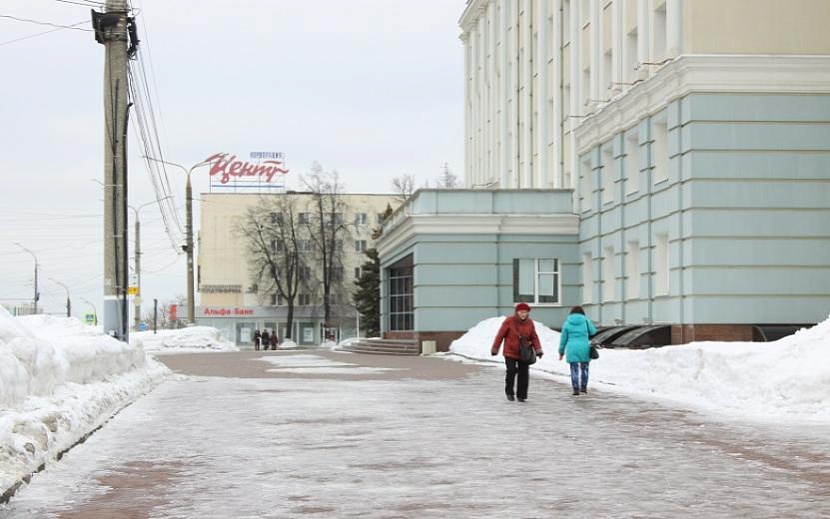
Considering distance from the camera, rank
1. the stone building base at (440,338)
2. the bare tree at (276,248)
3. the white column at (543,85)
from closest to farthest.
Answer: the stone building base at (440,338), the white column at (543,85), the bare tree at (276,248)

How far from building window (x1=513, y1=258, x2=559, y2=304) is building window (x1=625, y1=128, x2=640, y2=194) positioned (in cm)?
774

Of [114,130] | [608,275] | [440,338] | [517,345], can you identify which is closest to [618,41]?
[608,275]

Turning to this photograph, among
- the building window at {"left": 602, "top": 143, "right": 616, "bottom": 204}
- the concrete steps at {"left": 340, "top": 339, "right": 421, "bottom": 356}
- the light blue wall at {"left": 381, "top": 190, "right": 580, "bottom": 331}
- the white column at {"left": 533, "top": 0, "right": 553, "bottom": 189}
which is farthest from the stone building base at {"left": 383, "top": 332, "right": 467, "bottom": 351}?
the white column at {"left": 533, "top": 0, "right": 553, "bottom": 189}

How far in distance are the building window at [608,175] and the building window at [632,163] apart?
2.01 metres

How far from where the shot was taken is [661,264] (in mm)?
31672

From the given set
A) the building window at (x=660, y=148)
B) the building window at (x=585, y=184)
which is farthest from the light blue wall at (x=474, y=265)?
the building window at (x=660, y=148)

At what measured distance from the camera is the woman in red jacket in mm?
18141

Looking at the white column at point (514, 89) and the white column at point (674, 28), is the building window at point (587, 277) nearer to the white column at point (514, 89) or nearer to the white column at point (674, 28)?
the white column at point (674, 28)

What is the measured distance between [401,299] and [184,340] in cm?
1443

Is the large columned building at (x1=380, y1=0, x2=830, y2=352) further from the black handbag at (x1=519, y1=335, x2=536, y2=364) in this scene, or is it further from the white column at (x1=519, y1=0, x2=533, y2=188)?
the black handbag at (x1=519, y1=335, x2=536, y2=364)

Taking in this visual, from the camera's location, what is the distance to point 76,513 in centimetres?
810

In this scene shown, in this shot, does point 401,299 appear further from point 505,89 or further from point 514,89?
point 505,89

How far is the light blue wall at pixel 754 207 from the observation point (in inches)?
1139

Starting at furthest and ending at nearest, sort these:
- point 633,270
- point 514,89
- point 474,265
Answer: point 514,89 < point 474,265 < point 633,270
